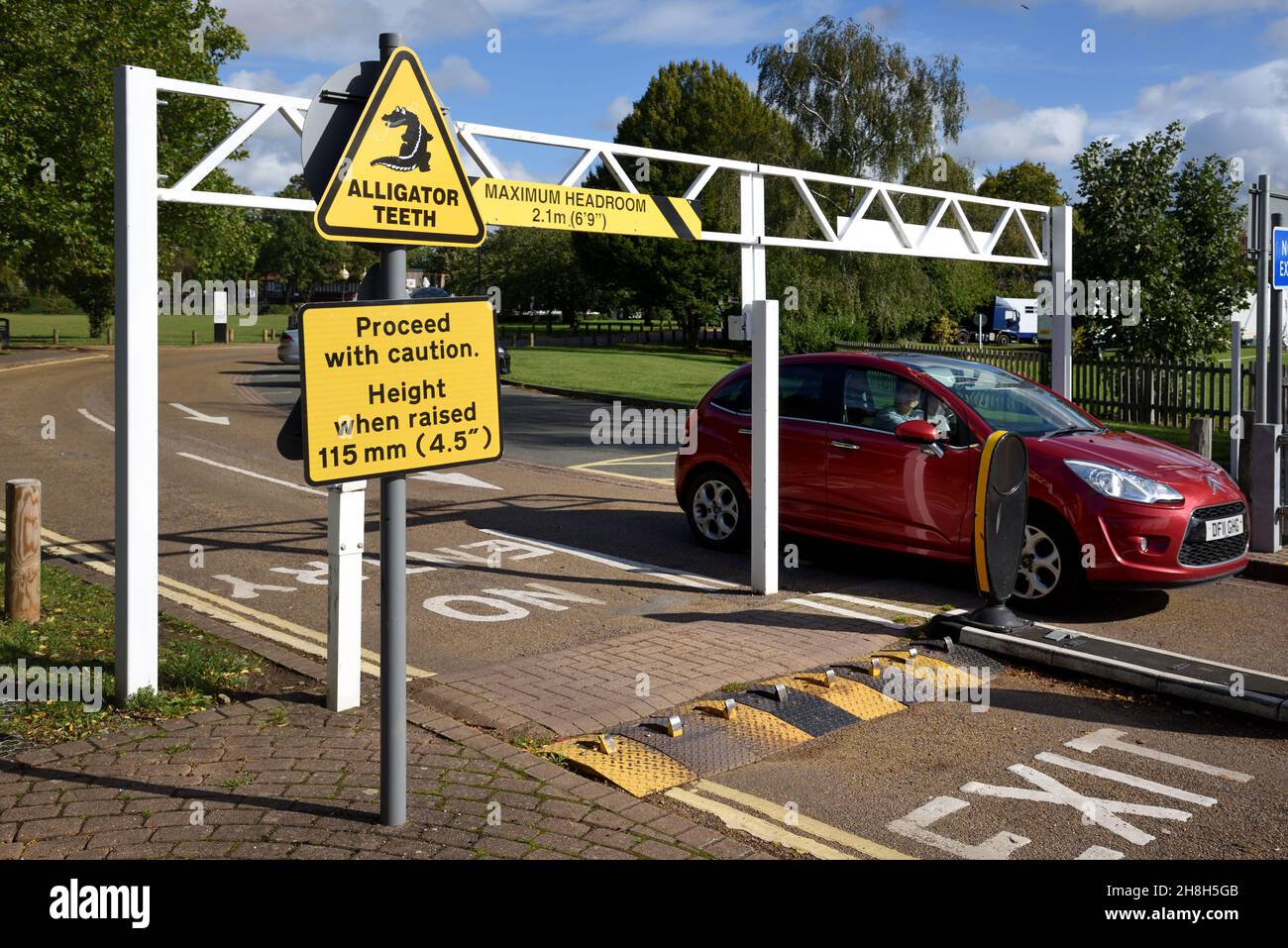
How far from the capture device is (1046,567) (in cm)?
838

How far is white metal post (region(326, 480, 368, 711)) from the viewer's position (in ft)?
20.2

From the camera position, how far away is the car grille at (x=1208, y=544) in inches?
319

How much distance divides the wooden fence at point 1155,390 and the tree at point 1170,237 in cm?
95

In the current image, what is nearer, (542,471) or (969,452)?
(969,452)

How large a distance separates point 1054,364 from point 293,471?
9.36 meters

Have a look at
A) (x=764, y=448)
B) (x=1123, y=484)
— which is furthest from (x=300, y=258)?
(x=1123, y=484)

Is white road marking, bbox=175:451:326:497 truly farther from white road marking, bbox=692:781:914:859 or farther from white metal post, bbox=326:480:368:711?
white road marking, bbox=692:781:914:859

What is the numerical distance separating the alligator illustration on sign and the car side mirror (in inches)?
201

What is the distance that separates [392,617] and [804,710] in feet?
8.60

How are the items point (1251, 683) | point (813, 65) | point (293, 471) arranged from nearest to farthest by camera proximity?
point (1251, 683) → point (293, 471) → point (813, 65)

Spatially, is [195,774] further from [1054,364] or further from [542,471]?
[542,471]

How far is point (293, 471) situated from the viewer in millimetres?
15539

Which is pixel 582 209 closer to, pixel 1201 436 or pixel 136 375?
pixel 136 375
